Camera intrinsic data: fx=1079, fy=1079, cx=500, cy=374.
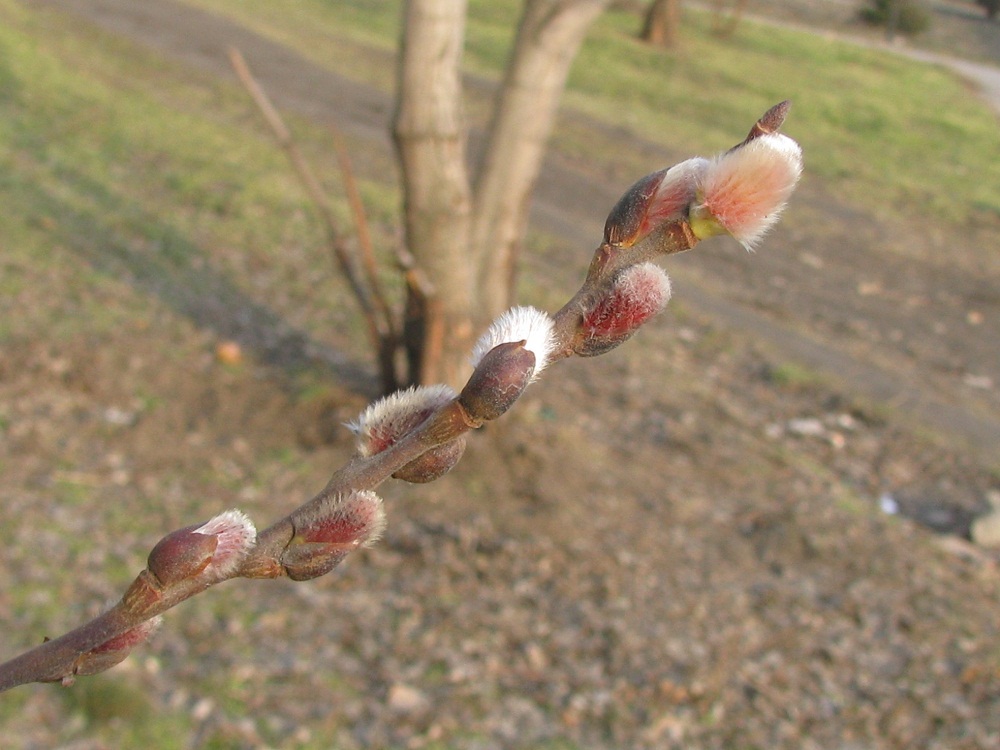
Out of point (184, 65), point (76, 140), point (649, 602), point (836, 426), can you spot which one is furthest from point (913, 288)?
point (184, 65)

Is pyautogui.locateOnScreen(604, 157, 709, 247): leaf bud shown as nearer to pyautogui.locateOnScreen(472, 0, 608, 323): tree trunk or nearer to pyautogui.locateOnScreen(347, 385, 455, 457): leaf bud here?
pyautogui.locateOnScreen(347, 385, 455, 457): leaf bud

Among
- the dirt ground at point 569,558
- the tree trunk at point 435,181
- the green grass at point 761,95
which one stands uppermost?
the tree trunk at point 435,181

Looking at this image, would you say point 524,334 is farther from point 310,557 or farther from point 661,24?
point 661,24

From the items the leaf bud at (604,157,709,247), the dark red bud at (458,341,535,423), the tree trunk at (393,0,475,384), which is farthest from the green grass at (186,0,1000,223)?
the dark red bud at (458,341,535,423)

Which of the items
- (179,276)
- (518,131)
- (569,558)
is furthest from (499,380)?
(179,276)

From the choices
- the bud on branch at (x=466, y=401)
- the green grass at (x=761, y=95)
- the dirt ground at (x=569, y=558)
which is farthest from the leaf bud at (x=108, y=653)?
the green grass at (x=761, y=95)

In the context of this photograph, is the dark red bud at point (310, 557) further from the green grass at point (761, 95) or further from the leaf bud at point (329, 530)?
the green grass at point (761, 95)
